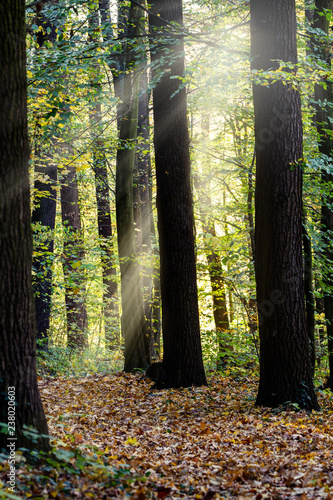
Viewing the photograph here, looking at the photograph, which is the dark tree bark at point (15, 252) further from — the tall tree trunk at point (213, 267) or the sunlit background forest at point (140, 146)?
the tall tree trunk at point (213, 267)

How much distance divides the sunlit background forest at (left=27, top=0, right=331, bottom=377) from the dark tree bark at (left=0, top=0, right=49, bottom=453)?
1.69 meters

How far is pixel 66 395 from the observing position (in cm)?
845

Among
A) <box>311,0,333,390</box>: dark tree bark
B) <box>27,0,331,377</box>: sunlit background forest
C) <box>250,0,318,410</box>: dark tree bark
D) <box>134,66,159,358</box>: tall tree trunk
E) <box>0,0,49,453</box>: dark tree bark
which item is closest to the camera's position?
<box>0,0,49,453</box>: dark tree bark

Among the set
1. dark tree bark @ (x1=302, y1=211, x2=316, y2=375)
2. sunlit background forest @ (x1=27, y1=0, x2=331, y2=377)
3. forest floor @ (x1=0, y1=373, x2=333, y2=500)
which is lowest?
forest floor @ (x1=0, y1=373, x2=333, y2=500)

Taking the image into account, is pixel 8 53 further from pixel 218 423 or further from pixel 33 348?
pixel 218 423

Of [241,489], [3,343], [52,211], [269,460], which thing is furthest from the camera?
[52,211]

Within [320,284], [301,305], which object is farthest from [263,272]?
[320,284]

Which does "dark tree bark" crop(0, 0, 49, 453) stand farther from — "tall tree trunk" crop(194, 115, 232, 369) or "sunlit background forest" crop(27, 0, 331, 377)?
"tall tree trunk" crop(194, 115, 232, 369)

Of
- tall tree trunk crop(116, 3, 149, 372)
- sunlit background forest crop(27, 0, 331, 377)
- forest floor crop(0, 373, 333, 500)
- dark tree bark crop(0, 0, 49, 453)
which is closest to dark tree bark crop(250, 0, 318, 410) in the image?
sunlit background forest crop(27, 0, 331, 377)

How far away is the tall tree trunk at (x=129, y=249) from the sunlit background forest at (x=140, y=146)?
35cm

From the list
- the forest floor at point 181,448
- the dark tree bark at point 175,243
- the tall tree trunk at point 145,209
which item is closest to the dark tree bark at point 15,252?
the forest floor at point 181,448

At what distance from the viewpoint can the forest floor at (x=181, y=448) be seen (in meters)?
3.73

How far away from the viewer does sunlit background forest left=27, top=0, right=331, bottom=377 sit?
8139 mm

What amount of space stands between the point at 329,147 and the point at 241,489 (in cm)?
Result: 694
